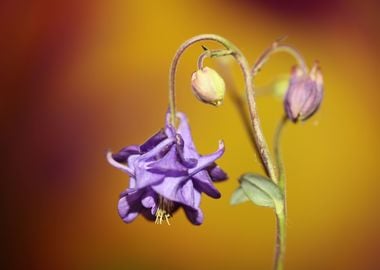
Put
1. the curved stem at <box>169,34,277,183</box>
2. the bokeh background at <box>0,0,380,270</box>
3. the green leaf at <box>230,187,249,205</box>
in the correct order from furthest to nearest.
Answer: the bokeh background at <box>0,0,380,270</box> → the green leaf at <box>230,187,249,205</box> → the curved stem at <box>169,34,277,183</box>

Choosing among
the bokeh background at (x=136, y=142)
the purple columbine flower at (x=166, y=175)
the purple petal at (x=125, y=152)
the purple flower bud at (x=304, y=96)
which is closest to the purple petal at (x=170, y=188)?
the purple columbine flower at (x=166, y=175)

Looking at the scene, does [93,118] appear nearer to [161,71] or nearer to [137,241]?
[161,71]

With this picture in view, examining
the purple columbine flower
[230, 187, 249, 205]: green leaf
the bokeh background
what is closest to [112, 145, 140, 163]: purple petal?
the purple columbine flower

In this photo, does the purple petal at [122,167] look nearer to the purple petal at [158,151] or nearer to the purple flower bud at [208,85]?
the purple petal at [158,151]

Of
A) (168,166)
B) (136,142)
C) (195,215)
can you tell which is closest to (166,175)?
(168,166)

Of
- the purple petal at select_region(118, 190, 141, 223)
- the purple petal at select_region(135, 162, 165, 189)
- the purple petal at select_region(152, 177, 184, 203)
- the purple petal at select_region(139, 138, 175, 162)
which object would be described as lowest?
the purple petal at select_region(118, 190, 141, 223)

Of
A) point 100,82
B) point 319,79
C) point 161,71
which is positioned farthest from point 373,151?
point 319,79

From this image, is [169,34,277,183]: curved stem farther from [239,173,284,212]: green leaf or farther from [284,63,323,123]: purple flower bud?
[284,63,323,123]: purple flower bud
